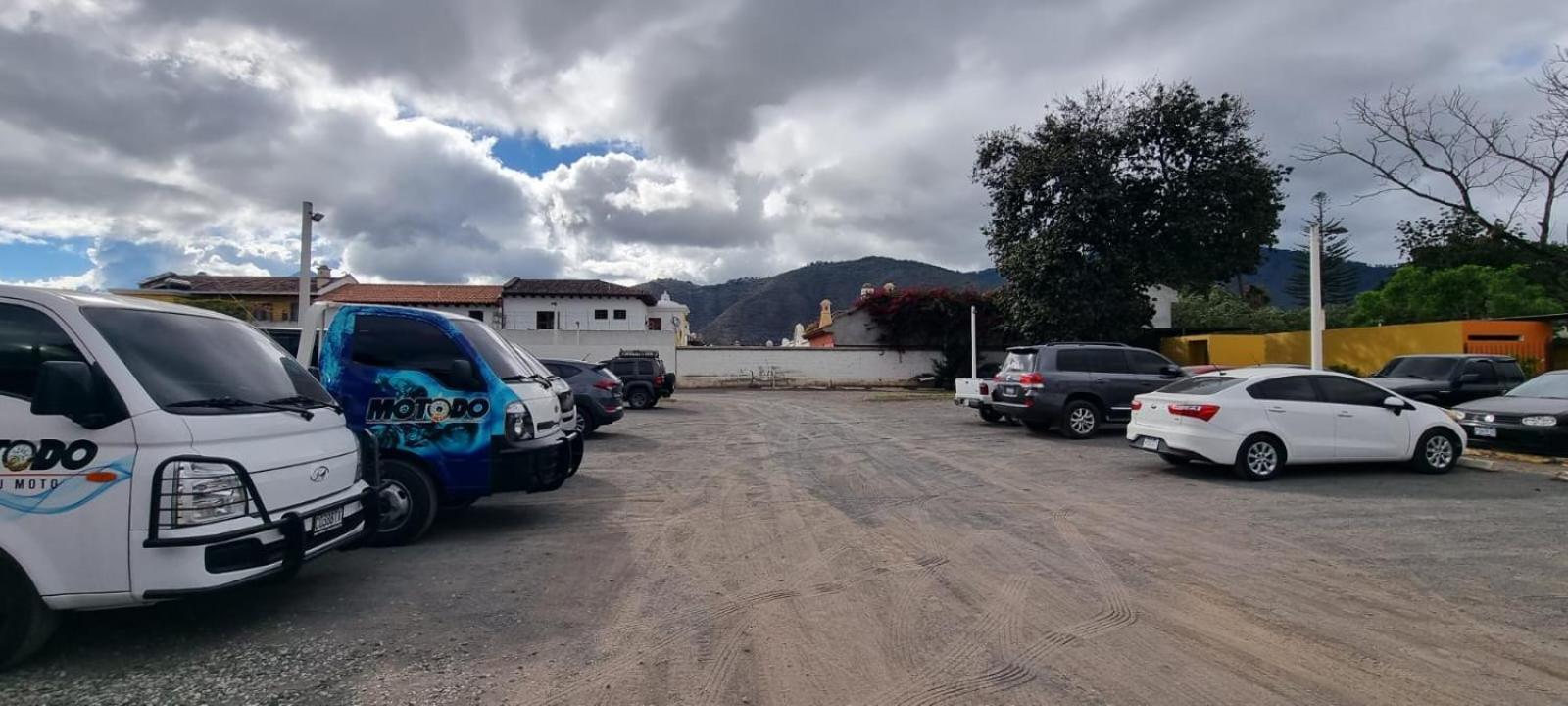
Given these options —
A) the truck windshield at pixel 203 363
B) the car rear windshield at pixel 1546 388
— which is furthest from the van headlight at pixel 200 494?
the car rear windshield at pixel 1546 388

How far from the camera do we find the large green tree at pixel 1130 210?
27.8 m

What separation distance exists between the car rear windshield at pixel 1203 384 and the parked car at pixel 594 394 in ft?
31.3

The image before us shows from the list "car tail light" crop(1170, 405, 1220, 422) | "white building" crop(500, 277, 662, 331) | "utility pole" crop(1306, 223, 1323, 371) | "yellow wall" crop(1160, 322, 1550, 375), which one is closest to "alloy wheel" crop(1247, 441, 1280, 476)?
"car tail light" crop(1170, 405, 1220, 422)

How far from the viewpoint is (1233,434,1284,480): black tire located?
9438 millimetres

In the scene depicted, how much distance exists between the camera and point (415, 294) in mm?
50531

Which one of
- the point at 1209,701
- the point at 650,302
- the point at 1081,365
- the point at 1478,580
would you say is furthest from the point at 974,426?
the point at 650,302

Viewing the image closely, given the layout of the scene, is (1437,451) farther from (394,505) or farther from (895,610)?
(394,505)

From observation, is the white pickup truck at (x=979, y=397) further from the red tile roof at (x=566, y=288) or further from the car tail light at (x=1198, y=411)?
the red tile roof at (x=566, y=288)

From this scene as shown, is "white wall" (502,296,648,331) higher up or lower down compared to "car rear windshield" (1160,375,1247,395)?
higher up

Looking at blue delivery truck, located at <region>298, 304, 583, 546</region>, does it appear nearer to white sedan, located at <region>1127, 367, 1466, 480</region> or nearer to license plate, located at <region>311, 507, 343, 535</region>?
license plate, located at <region>311, 507, 343, 535</region>

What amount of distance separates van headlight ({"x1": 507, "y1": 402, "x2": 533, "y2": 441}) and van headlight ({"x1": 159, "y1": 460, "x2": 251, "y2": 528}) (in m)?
2.44

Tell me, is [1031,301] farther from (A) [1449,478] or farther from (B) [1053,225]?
(A) [1449,478]

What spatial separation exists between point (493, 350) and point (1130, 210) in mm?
27185

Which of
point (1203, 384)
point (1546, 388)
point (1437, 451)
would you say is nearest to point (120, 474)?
point (1203, 384)
